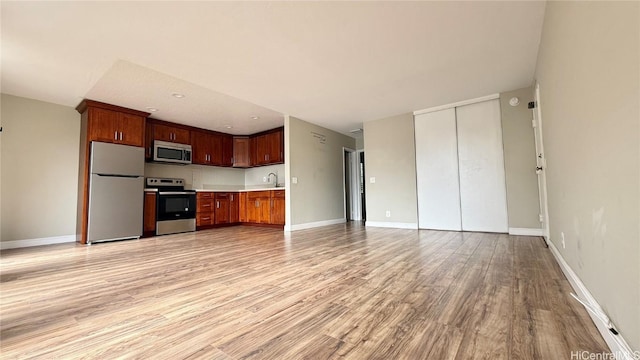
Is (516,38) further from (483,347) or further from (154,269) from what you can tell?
(154,269)

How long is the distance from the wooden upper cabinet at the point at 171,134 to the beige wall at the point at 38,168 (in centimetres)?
115

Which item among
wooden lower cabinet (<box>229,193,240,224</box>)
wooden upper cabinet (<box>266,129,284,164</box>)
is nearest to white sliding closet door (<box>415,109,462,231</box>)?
wooden upper cabinet (<box>266,129,284,164</box>)

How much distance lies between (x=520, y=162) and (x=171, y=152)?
626cm

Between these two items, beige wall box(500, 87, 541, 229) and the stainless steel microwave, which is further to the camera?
the stainless steel microwave

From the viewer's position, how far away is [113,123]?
4199 millimetres

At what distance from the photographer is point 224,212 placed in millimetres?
6012

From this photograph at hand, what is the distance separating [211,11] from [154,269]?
238 centimetres

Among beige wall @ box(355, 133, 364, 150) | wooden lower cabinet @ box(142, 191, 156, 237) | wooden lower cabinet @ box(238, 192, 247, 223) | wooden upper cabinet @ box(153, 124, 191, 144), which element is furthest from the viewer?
beige wall @ box(355, 133, 364, 150)

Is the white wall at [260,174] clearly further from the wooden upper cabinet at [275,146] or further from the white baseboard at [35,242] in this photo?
the white baseboard at [35,242]

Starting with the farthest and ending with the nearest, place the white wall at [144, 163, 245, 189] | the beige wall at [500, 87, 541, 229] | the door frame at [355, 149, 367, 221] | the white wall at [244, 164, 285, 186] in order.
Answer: the door frame at [355, 149, 367, 221] < the white wall at [244, 164, 285, 186] < the white wall at [144, 163, 245, 189] < the beige wall at [500, 87, 541, 229]

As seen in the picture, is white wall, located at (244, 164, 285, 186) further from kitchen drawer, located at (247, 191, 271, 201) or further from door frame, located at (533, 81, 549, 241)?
door frame, located at (533, 81, 549, 241)

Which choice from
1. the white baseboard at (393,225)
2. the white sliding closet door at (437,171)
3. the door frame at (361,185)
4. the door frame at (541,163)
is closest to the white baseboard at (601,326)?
the door frame at (541,163)

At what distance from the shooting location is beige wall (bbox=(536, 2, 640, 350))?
833mm

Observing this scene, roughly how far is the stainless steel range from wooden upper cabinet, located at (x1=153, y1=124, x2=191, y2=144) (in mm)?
844
